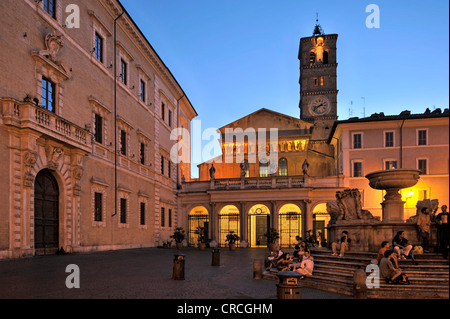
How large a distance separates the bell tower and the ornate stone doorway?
4993cm

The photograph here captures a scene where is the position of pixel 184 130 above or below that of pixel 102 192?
above

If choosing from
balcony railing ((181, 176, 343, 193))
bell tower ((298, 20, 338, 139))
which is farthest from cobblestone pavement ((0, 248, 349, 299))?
bell tower ((298, 20, 338, 139))

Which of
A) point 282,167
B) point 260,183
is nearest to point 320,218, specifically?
point 260,183

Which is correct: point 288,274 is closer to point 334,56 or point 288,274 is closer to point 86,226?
point 86,226

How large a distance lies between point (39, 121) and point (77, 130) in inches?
137

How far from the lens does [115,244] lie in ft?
86.1

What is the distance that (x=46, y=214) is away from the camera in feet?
63.0

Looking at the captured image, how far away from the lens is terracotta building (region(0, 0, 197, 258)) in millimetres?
16609

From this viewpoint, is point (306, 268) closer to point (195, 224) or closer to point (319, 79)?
point (195, 224)

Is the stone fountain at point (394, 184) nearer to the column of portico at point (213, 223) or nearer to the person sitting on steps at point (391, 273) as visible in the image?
the person sitting on steps at point (391, 273)

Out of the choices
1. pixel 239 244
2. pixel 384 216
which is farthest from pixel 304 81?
pixel 384 216

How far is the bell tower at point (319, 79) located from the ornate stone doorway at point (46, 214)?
4993cm

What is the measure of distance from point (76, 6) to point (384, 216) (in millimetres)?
18434

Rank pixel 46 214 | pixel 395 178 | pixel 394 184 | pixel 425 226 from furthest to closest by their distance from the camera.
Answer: pixel 46 214 < pixel 394 184 < pixel 395 178 < pixel 425 226
